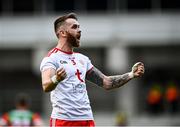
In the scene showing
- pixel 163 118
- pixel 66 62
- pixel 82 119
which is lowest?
pixel 163 118

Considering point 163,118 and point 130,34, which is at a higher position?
point 130,34

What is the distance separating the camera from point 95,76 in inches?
348

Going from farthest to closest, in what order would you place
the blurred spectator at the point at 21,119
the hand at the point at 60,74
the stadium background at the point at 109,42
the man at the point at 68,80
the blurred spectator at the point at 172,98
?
the stadium background at the point at 109,42, the blurred spectator at the point at 172,98, the blurred spectator at the point at 21,119, the man at the point at 68,80, the hand at the point at 60,74

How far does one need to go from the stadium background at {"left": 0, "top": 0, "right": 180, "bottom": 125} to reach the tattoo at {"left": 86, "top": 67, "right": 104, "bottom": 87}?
3003 centimetres

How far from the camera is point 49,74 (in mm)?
8047

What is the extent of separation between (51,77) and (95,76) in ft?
3.14

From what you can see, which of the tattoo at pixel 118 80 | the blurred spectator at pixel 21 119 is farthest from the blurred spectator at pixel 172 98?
the tattoo at pixel 118 80

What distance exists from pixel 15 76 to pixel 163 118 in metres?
9.31

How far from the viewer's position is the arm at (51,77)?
7.71 metres

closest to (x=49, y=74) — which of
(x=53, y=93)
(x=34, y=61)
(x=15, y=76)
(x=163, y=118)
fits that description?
(x=53, y=93)

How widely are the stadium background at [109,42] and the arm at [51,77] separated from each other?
3089cm

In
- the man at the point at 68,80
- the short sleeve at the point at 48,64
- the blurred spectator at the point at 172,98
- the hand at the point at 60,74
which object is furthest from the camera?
the blurred spectator at the point at 172,98

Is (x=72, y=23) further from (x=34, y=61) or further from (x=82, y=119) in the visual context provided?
(x=34, y=61)

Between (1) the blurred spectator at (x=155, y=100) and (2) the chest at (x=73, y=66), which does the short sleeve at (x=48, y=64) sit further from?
(1) the blurred spectator at (x=155, y=100)
